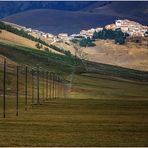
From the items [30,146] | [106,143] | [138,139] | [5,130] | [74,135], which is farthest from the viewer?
[5,130]

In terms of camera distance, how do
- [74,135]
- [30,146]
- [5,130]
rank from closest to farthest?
[30,146], [74,135], [5,130]

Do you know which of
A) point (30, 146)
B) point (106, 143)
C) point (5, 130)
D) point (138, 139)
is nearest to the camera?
point (30, 146)

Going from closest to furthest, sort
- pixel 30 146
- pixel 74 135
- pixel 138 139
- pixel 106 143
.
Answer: pixel 30 146
pixel 106 143
pixel 138 139
pixel 74 135

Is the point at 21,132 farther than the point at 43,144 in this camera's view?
Yes

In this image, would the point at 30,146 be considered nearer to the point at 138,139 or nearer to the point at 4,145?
the point at 4,145

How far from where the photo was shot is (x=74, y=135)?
214ft

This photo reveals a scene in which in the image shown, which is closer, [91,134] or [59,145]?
[59,145]

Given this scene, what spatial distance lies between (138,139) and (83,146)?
9.98m

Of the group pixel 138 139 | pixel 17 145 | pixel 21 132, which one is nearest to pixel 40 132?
pixel 21 132

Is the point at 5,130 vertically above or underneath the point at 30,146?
underneath

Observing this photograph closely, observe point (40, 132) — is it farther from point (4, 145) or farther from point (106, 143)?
point (4, 145)

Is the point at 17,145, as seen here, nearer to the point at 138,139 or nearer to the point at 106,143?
the point at 106,143

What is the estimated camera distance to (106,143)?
186 feet

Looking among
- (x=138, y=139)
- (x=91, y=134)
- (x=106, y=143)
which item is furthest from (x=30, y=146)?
(x=91, y=134)
